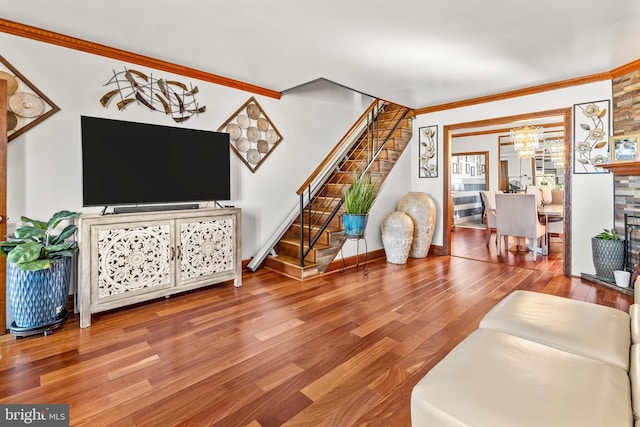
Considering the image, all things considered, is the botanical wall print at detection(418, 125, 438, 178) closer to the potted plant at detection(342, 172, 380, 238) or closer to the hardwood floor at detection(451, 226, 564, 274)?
the hardwood floor at detection(451, 226, 564, 274)

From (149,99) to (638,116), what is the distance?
16.4 feet

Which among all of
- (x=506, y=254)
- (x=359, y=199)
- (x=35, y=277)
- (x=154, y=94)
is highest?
(x=154, y=94)

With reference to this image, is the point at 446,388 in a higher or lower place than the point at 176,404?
higher

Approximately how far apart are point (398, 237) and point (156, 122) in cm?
326

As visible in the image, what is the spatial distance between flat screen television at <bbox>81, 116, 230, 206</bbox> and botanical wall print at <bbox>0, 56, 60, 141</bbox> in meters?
0.41

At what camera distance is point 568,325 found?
1504 millimetres

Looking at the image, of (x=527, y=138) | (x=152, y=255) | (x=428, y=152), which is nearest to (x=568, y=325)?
(x=152, y=255)

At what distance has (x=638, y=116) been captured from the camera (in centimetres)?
338

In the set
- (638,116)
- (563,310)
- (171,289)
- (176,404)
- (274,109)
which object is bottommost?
(176,404)

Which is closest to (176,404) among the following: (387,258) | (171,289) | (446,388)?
(446,388)

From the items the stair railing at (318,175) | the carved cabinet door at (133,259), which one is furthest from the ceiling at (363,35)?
the carved cabinet door at (133,259)

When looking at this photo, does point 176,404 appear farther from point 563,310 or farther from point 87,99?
point 87,99

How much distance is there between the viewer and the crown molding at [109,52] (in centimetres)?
259

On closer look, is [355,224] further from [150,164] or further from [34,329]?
[34,329]
